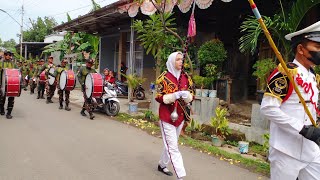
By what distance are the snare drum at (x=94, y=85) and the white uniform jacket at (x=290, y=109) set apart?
24.6ft

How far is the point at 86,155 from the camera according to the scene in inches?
231

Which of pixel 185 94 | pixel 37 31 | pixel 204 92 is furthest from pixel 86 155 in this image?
pixel 37 31

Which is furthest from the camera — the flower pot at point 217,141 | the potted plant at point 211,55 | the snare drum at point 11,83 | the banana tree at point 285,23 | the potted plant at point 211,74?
the potted plant at point 211,55

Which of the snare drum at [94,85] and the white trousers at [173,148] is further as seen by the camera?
the snare drum at [94,85]

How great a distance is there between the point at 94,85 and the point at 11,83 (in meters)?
2.23

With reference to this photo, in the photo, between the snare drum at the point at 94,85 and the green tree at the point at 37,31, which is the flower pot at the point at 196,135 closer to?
the snare drum at the point at 94,85

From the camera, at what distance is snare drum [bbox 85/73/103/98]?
980 cm

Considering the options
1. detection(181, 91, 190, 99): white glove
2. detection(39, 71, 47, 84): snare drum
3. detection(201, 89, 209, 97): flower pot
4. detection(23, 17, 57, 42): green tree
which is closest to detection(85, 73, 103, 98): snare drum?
detection(201, 89, 209, 97): flower pot

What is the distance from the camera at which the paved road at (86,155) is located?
4.93 metres

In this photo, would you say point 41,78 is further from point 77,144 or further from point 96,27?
point 77,144

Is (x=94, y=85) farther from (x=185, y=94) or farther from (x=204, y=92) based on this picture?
(x=185, y=94)

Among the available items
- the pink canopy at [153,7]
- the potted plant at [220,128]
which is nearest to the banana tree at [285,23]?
the pink canopy at [153,7]

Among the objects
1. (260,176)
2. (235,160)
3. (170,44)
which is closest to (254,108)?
(235,160)

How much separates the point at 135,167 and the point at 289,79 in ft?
10.7
